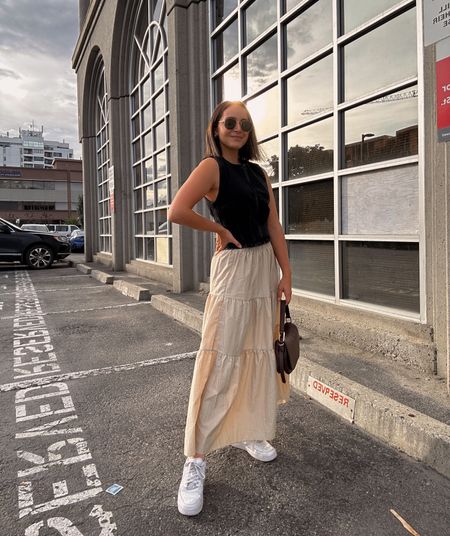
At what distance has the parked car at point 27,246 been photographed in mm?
13234

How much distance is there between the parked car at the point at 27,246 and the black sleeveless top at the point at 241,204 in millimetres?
12974

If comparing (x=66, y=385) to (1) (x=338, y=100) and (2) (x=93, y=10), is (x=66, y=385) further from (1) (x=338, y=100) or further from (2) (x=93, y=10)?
(2) (x=93, y=10)

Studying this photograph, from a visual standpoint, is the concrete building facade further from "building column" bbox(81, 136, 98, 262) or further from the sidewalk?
"building column" bbox(81, 136, 98, 262)

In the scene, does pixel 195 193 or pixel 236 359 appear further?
pixel 236 359

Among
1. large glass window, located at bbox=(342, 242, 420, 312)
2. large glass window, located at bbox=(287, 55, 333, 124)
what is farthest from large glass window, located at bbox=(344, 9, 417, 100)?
large glass window, located at bbox=(342, 242, 420, 312)

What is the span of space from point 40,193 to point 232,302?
236 feet

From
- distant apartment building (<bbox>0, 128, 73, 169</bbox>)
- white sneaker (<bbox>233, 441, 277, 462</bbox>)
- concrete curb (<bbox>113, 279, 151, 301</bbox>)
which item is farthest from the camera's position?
distant apartment building (<bbox>0, 128, 73, 169</bbox>)

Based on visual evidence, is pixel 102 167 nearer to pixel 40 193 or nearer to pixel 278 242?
pixel 278 242

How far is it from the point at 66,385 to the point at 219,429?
1970 mm

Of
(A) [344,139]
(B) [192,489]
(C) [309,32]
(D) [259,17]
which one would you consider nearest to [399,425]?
(B) [192,489]

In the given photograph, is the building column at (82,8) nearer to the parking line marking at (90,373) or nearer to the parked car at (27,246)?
the parked car at (27,246)

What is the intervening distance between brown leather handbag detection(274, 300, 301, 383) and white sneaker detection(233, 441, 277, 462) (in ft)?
1.57

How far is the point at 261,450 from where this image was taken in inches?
93.0

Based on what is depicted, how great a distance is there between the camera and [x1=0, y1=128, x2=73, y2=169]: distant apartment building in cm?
12394
